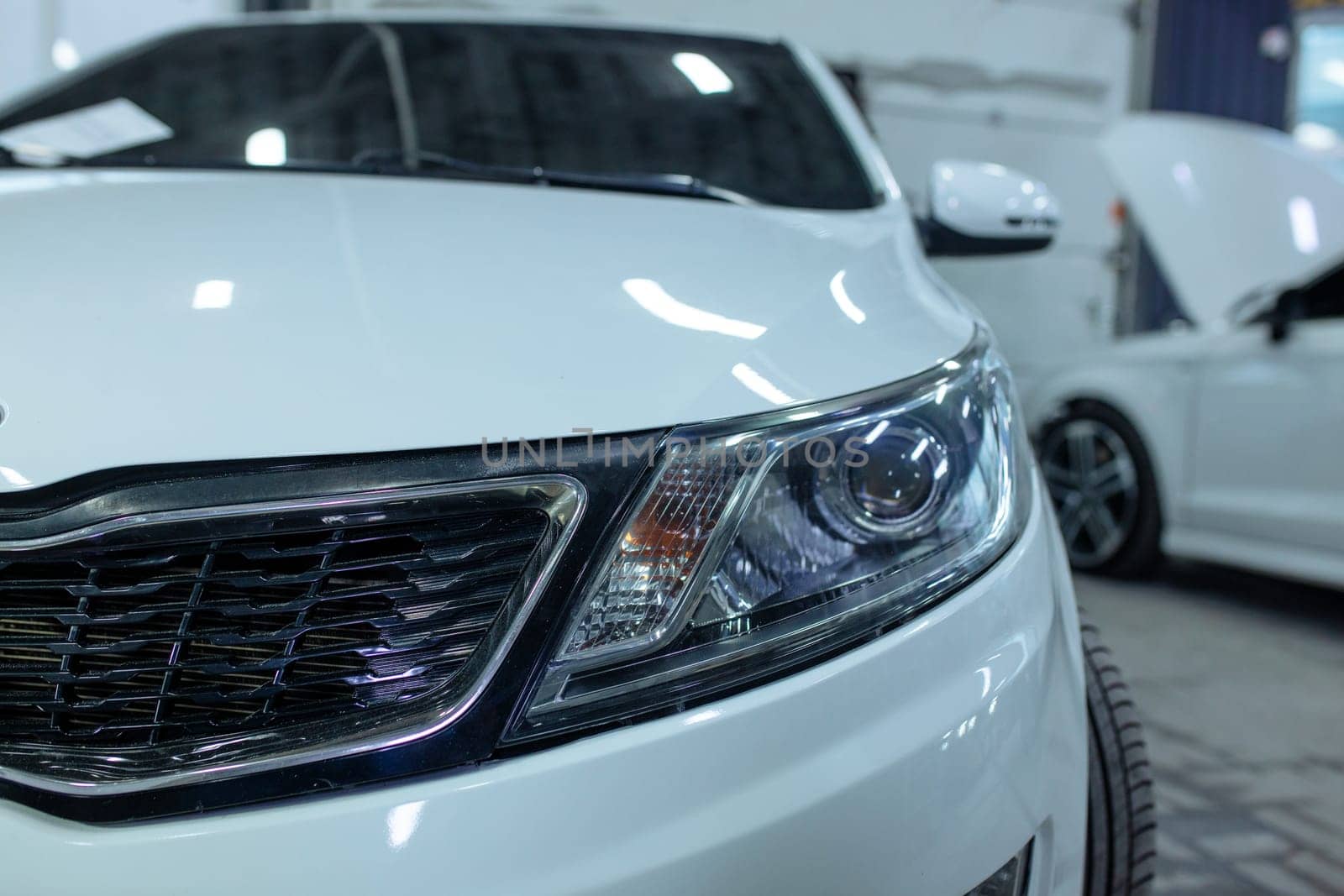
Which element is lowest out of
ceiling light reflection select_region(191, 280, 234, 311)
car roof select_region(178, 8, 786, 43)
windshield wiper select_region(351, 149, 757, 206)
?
ceiling light reflection select_region(191, 280, 234, 311)

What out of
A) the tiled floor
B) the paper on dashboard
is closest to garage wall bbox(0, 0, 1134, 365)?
the tiled floor

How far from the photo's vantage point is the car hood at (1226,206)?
10.6ft

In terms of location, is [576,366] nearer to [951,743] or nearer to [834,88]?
[951,743]

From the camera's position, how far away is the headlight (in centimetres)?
72

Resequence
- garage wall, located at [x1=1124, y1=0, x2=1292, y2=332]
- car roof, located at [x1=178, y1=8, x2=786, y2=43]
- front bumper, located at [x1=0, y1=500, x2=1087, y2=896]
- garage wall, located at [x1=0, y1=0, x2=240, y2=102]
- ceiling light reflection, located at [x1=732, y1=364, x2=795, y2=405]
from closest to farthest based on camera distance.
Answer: front bumper, located at [x1=0, y1=500, x2=1087, y2=896] → ceiling light reflection, located at [x1=732, y1=364, x2=795, y2=405] → car roof, located at [x1=178, y1=8, x2=786, y2=43] → garage wall, located at [x1=0, y1=0, x2=240, y2=102] → garage wall, located at [x1=1124, y1=0, x2=1292, y2=332]

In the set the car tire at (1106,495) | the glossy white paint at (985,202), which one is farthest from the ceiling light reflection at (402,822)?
the car tire at (1106,495)

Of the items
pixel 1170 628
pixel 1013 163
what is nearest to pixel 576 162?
pixel 1170 628

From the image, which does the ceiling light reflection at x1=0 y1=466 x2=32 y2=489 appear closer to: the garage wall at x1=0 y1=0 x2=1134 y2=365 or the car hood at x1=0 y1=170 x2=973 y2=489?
the car hood at x1=0 y1=170 x2=973 y2=489

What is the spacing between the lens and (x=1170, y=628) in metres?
3.12

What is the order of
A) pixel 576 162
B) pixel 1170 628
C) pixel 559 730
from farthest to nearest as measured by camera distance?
1. pixel 1170 628
2. pixel 576 162
3. pixel 559 730

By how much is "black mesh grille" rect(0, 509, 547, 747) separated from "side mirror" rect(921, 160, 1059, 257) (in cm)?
110

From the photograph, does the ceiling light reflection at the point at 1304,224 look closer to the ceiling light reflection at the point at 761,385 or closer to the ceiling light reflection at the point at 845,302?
the ceiling light reflection at the point at 845,302

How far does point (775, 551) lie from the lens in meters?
0.78

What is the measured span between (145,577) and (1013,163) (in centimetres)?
604
